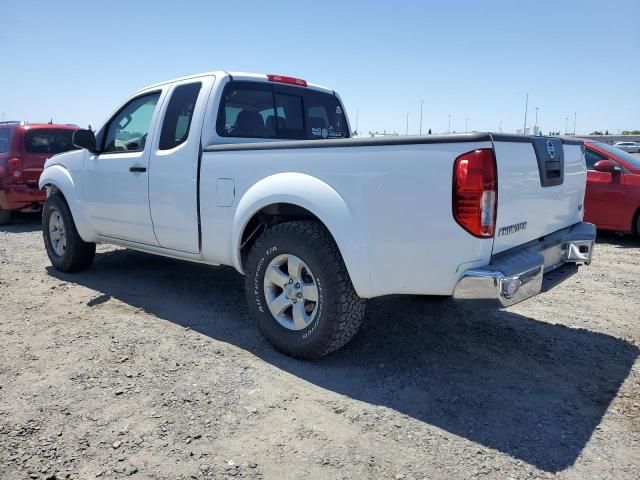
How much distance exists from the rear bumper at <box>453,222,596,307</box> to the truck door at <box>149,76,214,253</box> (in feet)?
7.52

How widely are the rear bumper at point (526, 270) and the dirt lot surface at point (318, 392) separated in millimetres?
637

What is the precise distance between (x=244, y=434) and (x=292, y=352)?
90cm

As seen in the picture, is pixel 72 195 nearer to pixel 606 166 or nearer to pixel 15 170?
pixel 15 170

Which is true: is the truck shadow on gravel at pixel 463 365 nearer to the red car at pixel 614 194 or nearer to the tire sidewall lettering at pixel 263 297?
the tire sidewall lettering at pixel 263 297

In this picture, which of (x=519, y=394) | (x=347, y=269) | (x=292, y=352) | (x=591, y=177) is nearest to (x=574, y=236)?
(x=519, y=394)

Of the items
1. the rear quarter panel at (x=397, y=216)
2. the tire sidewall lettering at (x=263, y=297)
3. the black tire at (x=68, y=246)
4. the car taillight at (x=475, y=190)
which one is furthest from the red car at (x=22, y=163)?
the car taillight at (x=475, y=190)

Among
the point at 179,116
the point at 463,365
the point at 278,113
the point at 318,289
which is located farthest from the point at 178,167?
the point at 463,365

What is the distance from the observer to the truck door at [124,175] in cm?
471

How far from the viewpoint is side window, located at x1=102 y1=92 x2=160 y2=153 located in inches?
192

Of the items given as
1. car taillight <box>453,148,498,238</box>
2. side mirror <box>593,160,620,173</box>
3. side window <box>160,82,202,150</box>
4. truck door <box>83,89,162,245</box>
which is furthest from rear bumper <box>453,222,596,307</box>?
side mirror <box>593,160,620,173</box>

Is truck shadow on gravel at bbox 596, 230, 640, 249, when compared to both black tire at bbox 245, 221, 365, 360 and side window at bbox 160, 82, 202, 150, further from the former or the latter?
side window at bbox 160, 82, 202, 150

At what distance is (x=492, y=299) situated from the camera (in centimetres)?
281

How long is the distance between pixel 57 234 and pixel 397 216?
451 centimetres

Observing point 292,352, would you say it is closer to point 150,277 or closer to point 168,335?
point 168,335
